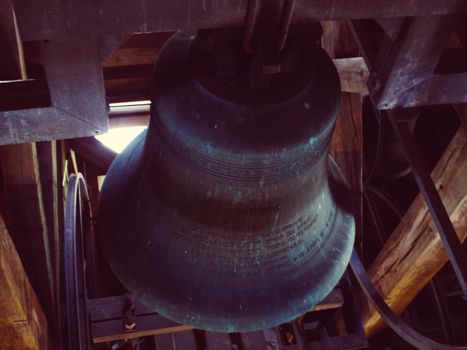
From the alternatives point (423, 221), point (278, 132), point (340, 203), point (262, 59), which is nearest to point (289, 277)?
point (340, 203)

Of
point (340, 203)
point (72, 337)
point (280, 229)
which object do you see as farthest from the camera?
point (72, 337)

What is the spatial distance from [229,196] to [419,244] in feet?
6.25

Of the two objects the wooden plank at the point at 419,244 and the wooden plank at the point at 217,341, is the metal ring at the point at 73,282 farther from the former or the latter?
the wooden plank at the point at 419,244

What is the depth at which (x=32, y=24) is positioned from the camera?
1181 millimetres

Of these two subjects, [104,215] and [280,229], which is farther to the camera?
[104,215]

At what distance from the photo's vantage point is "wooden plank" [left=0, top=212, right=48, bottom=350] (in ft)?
6.11

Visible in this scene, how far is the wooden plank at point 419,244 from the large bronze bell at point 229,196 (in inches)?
42.8

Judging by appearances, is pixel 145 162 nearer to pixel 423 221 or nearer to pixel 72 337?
pixel 72 337

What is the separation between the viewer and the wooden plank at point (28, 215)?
7.82 ft

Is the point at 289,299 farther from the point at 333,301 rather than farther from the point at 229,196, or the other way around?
A: the point at 333,301

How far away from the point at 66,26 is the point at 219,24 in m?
0.31

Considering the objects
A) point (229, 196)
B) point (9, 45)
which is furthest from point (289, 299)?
A: point (9, 45)

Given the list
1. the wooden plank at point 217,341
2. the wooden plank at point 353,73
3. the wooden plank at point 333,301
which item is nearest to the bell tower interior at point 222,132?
the wooden plank at point 353,73

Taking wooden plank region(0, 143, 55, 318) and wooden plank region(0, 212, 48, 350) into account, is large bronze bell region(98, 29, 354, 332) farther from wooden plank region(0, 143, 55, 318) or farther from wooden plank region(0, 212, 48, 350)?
wooden plank region(0, 143, 55, 318)
